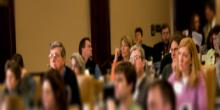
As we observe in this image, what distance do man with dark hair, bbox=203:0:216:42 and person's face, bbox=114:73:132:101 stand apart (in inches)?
253

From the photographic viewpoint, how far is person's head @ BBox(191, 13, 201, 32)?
990 cm

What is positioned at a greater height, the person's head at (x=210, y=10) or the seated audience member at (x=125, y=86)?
the person's head at (x=210, y=10)

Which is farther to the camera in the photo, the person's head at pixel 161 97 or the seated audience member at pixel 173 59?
the seated audience member at pixel 173 59

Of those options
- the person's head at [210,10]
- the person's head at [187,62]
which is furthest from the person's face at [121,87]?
the person's head at [210,10]

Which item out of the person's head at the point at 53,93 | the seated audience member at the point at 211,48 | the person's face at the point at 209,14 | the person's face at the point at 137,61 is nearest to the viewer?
the person's head at the point at 53,93

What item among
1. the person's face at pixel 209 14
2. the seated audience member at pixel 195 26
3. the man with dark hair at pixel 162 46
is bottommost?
the man with dark hair at pixel 162 46

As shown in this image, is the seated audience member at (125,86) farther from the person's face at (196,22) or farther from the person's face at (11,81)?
the person's face at (196,22)

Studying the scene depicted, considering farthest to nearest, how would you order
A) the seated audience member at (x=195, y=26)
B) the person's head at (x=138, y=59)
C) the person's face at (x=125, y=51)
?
the seated audience member at (x=195, y=26), the person's face at (x=125, y=51), the person's head at (x=138, y=59)

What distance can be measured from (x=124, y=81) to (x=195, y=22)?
7247mm

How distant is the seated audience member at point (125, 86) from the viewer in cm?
289

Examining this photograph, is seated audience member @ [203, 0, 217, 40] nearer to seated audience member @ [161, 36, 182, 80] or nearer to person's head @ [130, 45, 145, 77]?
seated audience member @ [161, 36, 182, 80]

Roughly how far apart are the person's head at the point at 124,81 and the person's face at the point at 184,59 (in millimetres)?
884

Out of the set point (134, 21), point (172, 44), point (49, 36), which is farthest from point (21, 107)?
point (134, 21)

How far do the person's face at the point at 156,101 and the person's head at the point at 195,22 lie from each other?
705cm
